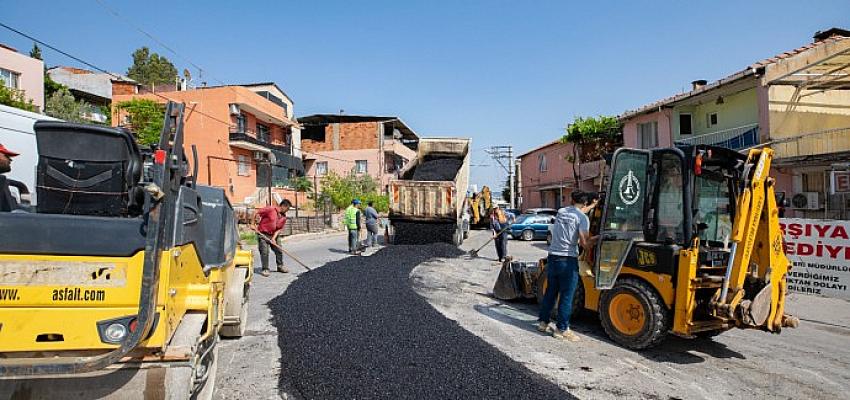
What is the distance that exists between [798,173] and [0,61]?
1206 inches

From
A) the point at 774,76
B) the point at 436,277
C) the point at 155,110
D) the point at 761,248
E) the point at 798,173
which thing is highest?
the point at 155,110

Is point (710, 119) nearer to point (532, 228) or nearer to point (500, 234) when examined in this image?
point (532, 228)

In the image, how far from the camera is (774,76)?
14.5 meters

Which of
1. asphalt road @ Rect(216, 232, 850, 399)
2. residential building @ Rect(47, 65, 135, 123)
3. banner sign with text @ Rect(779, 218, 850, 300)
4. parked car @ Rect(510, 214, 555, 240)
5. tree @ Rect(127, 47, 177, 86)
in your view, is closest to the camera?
asphalt road @ Rect(216, 232, 850, 399)

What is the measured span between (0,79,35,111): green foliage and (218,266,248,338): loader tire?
18915 mm

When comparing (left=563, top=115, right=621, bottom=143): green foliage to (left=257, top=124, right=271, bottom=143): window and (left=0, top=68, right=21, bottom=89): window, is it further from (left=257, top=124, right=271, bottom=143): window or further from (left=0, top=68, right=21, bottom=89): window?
(left=0, top=68, right=21, bottom=89): window

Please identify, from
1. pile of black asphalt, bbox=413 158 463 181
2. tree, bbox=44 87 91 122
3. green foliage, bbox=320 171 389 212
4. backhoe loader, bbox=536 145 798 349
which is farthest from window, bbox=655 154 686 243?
tree, bbox=44 87 91 122

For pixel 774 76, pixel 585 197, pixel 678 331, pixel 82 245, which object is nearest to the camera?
pixel 82 245

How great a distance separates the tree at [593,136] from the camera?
24.5m

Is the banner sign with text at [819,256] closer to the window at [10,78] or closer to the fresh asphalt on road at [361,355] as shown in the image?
the fresh asphalt on road at [361,355]

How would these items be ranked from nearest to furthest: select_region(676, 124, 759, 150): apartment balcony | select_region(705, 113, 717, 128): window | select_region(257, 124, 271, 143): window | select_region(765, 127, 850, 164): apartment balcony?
select_region(765, 127, 850, 164): apartment balcony → select_region(676, 124, 759, 150): apartment balcony → select_region(705, 113, 717, 128): window → select_region(257, 124, 271, 143): window

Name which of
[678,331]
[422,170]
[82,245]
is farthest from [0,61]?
[678,331]

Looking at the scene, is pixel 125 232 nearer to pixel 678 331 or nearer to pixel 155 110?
pixel 678 331

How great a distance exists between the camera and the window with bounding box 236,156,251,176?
2900 centimetres
